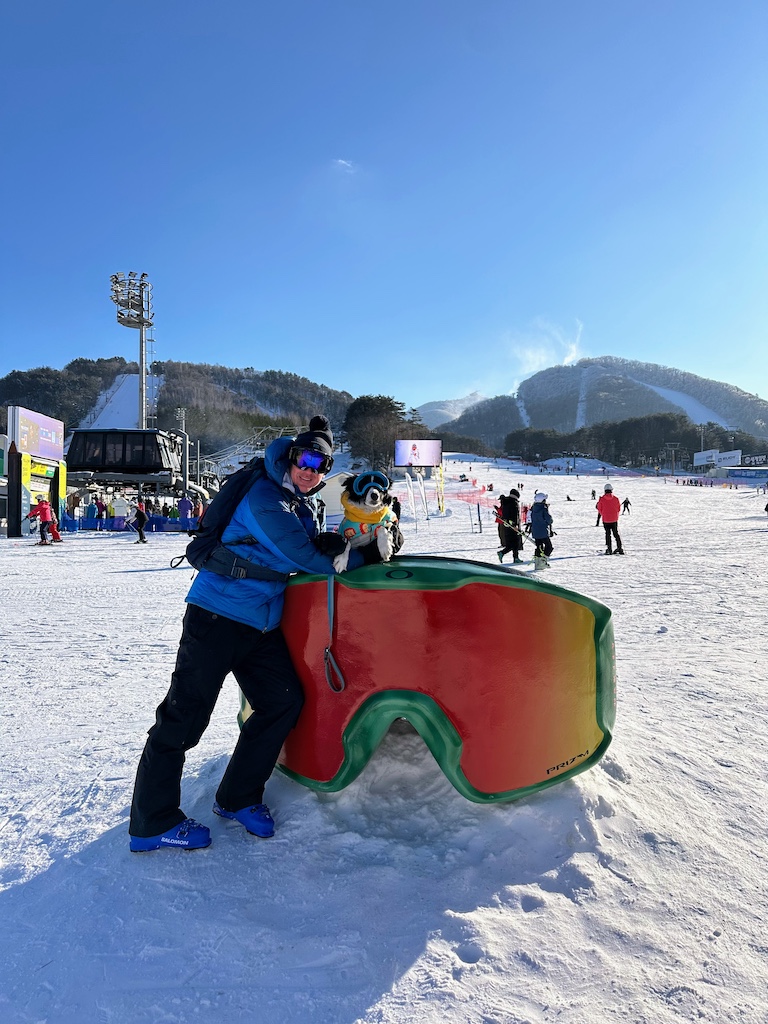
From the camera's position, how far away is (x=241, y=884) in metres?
1.96

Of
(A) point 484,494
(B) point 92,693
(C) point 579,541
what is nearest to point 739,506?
(A) point 484,494

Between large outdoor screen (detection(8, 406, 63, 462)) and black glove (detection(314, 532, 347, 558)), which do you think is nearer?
black glove (detection(314, 532, 347, 558))

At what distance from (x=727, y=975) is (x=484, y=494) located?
1468 inches

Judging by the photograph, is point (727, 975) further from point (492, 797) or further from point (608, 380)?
point (608, 380)

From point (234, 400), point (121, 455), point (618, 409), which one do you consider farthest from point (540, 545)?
point (618, 409)

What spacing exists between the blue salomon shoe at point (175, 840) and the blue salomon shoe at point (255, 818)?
145 millimetres

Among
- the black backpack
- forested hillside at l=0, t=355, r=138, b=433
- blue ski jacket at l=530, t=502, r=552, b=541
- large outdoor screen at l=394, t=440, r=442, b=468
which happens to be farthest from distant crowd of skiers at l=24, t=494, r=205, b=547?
forested hillside at l=0, t=355, r=138, b=433

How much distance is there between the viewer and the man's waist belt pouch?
2.25m

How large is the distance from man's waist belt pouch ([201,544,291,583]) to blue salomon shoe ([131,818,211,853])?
948 mm

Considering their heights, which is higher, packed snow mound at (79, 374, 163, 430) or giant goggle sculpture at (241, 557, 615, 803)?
packed snow mound at (79, 374, 163, 430)

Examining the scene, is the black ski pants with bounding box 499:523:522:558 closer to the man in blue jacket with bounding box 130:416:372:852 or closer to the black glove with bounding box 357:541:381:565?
the black glove with bounding box 357:541:381:565

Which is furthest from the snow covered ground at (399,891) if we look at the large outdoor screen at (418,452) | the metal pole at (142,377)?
the metal pole at (142,377)

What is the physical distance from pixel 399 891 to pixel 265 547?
1281 millimetres

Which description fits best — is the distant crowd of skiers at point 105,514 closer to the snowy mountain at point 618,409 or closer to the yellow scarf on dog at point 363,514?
the yellow scarf on dog at point 363,514
